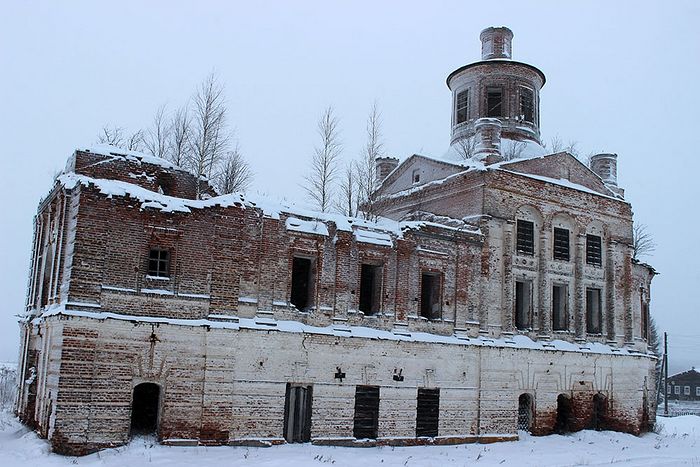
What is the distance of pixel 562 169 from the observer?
23875 mm

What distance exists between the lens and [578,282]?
2356 centimetres

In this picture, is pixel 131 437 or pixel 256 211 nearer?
pixel 131 437

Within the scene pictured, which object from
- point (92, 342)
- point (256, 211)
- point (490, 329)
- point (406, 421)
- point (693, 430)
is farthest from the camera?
point (693, 430)

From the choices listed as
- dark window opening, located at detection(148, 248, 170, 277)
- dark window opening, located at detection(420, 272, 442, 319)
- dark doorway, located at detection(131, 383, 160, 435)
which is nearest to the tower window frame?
dark window opening, located at detection(420, 272, 442, 319)

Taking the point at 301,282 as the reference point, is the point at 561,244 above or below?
above

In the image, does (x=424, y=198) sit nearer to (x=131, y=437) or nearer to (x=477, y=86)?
(x=477, y=86)

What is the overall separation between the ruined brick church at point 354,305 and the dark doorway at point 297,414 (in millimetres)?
49

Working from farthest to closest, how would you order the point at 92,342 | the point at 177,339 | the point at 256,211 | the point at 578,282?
1. the point at 578,282
2. the point at 256,211
3. the point at 177,339
4. the point at 92,342

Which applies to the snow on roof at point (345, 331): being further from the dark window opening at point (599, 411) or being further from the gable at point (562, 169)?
the gable at point (562, 169)

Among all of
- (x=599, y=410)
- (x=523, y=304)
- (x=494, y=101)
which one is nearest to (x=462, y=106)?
(x=494, y=101)

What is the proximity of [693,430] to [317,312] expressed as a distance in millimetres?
20586

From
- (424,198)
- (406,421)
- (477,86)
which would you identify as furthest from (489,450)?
(477,86)

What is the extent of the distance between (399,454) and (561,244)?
10.1m

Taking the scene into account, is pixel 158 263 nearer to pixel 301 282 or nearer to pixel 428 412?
pixel 301 282
